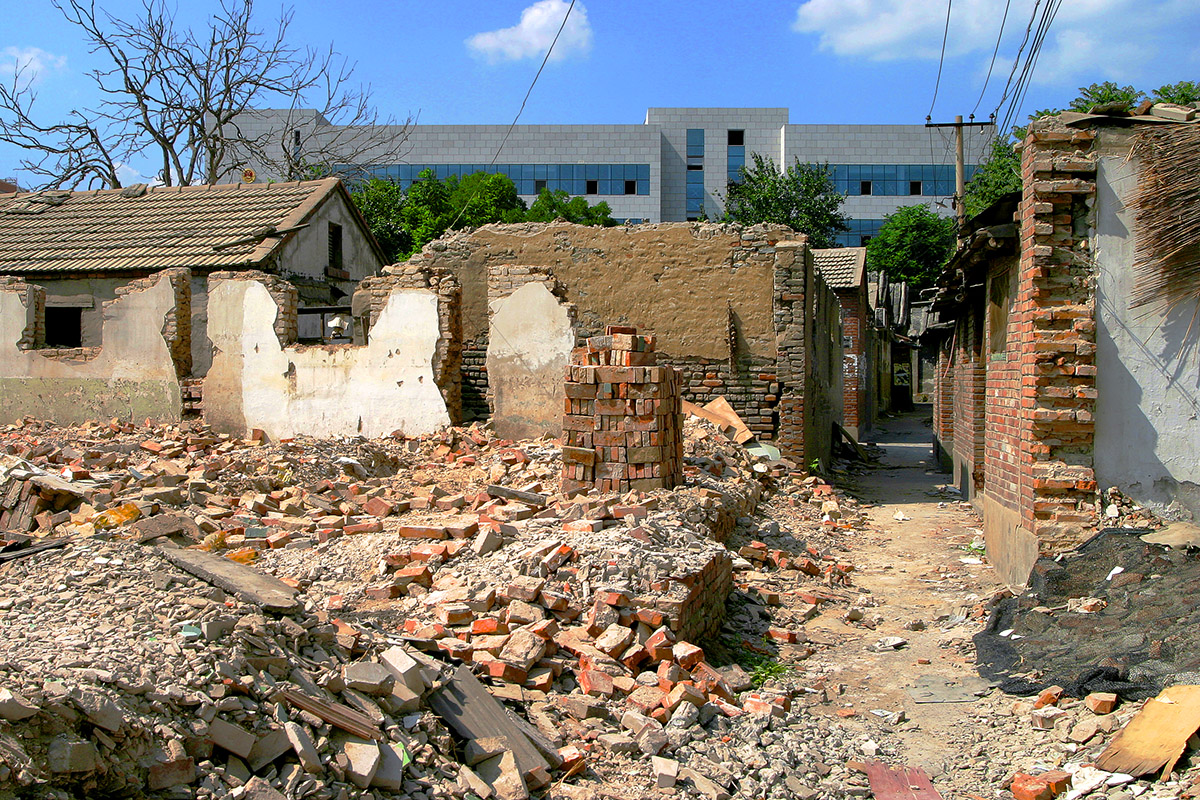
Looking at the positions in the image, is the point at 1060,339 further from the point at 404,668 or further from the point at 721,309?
the point at 721,309

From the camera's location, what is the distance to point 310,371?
1193 centimetres

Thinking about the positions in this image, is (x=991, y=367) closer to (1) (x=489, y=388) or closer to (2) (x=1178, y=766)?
(2) (x=1178, y=766)

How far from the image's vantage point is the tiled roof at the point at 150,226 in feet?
→ 47.3

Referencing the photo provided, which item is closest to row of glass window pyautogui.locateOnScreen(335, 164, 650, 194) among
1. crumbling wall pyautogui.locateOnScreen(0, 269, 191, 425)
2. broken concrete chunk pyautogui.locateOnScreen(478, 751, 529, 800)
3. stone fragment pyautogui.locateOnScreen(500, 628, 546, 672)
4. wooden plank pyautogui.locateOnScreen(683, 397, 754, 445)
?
crumbling wall pyautogui.locateOnScreen(0, 269, 191, 425)

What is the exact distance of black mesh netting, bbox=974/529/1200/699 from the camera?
4.42m

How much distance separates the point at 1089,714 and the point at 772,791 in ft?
5.67

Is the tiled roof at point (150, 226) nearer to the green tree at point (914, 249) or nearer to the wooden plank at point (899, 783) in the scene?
the wooden plank at point (899, 783)

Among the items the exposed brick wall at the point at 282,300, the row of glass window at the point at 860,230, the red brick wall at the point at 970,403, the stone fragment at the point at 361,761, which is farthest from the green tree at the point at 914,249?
the stone fragment at the point at 361,761

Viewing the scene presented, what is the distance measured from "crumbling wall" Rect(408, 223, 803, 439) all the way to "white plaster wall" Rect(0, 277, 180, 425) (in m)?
4.29

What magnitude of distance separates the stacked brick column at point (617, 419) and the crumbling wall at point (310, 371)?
4165 millimetres

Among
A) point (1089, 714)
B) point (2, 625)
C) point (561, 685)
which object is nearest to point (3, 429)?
point (2, 625)

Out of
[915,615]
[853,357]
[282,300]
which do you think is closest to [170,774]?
[915,615]

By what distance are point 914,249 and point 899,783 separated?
3533 centimetres

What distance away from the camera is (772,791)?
13.3 feet
